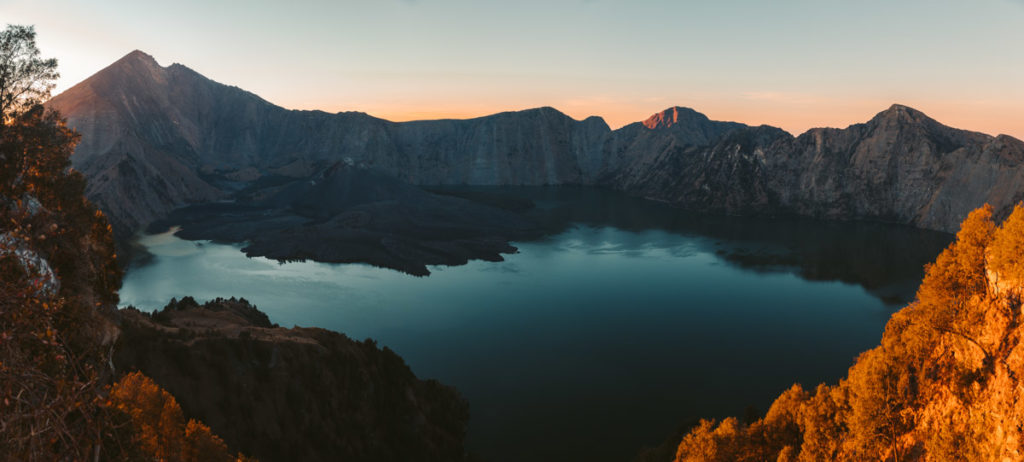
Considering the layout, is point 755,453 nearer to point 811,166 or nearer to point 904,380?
point 904,380

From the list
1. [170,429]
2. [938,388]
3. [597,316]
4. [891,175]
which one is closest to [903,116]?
[891,175]

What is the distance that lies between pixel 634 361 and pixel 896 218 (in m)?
160

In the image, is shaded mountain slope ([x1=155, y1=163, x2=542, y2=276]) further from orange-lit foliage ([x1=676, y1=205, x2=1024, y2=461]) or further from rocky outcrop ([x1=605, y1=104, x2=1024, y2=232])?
rocky outcrop ([x1=605, y1=104, x2=1024, y2=232])

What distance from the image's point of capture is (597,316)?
7325 cm

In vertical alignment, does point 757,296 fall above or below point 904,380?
below

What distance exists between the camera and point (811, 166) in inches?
7407

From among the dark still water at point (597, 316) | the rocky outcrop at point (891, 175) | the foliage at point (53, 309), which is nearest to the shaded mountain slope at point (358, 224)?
the dark still water at point (597, 316)

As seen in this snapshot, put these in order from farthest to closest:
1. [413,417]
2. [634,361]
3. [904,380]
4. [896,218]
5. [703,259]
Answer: [896,218] < [703,259] < [634,361] < [413,417] < [904,380]

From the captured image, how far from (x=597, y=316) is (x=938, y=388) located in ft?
168

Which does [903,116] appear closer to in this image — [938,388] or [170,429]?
[938,388]

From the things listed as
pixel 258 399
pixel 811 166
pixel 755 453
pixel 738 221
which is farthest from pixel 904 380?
pixel 811 166

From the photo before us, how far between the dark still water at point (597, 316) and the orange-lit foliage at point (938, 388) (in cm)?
1677

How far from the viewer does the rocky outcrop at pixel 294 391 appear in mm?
32875

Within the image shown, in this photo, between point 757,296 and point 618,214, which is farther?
point 618,214
